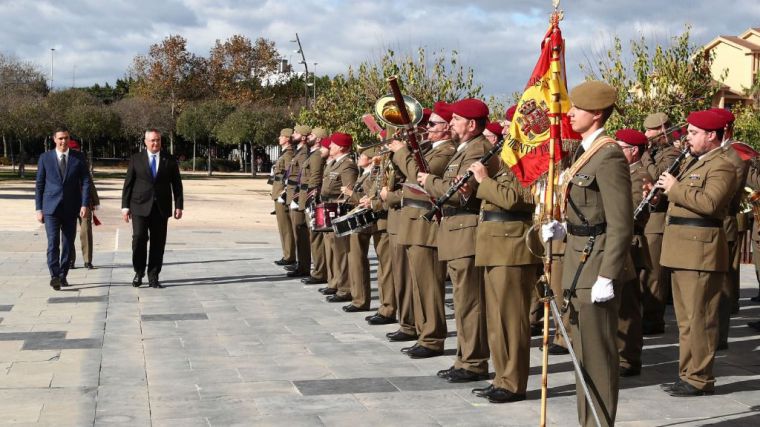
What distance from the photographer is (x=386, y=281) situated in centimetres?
1061

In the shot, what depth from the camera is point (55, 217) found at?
1300cm

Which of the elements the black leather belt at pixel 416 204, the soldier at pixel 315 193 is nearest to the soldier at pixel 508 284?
the black leather belt at pixel 416 204

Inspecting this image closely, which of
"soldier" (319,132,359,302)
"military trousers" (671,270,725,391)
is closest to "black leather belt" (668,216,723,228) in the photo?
"military trousers" (671,270,725,391)

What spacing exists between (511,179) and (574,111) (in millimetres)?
1474

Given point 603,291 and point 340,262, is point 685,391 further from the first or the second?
point 340,262

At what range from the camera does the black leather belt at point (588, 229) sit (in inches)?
224

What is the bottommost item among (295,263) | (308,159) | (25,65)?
(295,263)

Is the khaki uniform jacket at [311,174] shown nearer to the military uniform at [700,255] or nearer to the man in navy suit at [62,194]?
the man in navy suit at [62,194]

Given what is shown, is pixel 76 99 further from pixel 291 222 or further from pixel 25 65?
pixel 291 222

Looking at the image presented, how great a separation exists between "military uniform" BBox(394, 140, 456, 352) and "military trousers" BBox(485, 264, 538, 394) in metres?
1.64

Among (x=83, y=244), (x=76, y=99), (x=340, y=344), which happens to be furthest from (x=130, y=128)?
(x=340, y=344)

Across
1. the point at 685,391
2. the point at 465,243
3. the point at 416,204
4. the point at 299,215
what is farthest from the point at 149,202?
the point at 685,391

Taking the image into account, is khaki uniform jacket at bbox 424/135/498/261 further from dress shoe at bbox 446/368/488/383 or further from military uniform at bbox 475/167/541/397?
dress shoe at bbox 446/368/488/383

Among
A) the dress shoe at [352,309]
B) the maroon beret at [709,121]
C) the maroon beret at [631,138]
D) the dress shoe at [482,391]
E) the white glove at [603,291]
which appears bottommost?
the dress shoe at [352,309]
